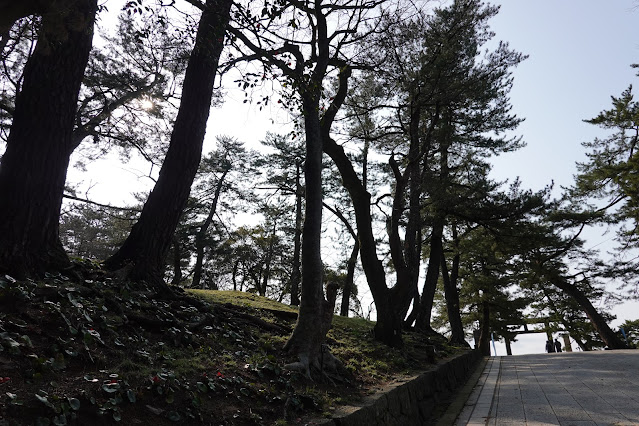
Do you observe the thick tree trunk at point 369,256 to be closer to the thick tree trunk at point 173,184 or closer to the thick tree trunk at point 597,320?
the thick tree trunk at point 173,184

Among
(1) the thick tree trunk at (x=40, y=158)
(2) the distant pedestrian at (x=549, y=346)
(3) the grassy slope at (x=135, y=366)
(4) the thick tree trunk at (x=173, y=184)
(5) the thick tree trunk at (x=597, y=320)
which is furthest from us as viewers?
(2) the distant pedestrian at (x=549, y=346)

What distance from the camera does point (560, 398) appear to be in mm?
5312

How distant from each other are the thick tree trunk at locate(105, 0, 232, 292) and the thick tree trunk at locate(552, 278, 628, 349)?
16.9 metres

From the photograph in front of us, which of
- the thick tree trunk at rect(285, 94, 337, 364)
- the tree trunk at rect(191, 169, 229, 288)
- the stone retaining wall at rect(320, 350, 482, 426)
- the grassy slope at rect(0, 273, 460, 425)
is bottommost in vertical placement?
the stone retaining wall at rect(320, 350, 482, 426)

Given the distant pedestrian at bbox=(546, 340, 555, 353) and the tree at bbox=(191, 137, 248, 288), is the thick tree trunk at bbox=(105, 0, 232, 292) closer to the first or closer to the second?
the tree at bbox=(191, 137, 248, 288)

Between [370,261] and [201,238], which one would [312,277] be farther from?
[201,238]

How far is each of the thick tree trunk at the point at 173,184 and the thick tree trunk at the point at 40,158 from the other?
95 cm

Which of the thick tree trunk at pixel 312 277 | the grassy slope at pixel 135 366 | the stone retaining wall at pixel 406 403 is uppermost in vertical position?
the thick tree trunk at pixel 312 277

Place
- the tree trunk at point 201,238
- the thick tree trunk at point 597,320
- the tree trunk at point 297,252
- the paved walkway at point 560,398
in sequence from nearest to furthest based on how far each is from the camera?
the paved walkway at point 560,398 → the thick tree trunk at point 597,320 → the tree trunk at point 297,252 → the tree trunk at point 201,238

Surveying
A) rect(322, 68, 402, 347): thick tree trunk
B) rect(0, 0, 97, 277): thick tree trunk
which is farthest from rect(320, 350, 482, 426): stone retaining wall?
rect(0, 0, 97, 277): thick tree trunk

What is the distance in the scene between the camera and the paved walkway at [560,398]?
13.9ft

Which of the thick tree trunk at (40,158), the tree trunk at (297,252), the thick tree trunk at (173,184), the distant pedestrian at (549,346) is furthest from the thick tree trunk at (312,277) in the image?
the distant pedestrian at (549,346)

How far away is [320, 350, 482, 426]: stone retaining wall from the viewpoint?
132 inches

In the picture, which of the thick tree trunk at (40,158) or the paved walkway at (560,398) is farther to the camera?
the paved walkway at (560,398)
